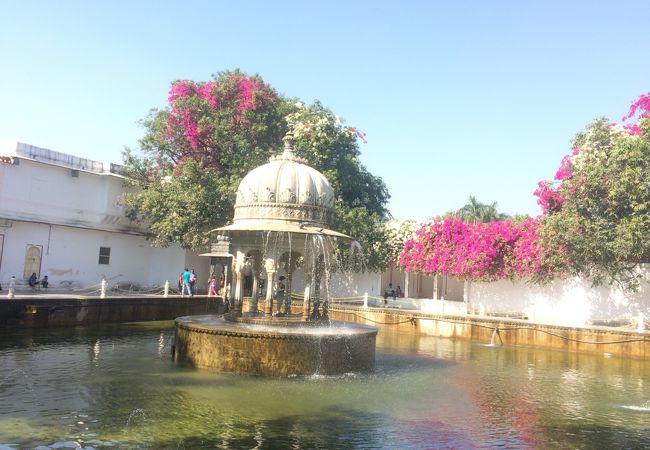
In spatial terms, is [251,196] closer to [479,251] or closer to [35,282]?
[479,251]

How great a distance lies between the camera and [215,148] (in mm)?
28875

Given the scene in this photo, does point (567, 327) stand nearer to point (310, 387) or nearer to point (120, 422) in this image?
point (310, 387)

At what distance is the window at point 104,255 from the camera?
30.4 metres

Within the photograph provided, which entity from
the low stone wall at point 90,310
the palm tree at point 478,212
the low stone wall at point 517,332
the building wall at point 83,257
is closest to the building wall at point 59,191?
the building wall at point 83,257

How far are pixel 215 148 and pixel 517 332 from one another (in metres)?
17.3

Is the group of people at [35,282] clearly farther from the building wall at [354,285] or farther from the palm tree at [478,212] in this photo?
the palm tree at [478,212]

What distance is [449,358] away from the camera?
635 inches

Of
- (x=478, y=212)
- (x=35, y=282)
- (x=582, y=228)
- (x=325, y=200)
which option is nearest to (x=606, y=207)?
(x=582, y=228)

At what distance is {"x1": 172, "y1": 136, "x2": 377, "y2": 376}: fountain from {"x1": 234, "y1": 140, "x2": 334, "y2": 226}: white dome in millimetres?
25

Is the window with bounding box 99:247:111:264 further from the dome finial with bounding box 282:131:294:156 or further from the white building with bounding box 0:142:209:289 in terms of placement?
the dome finial with bounding box 282:131:294:156

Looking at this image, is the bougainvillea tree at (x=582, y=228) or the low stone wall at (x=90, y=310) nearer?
the low stone wall at (x=90, y=310)

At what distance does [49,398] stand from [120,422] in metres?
1.99

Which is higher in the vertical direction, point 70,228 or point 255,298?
point 70,228

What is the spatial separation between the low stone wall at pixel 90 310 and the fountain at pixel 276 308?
7106 millimetres
